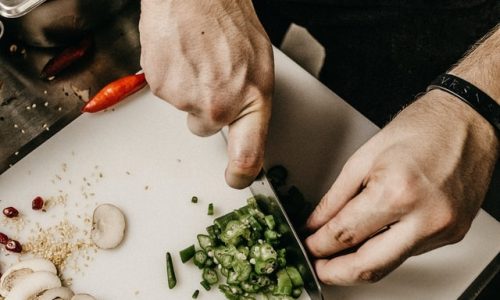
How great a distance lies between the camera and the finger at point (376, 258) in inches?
46.8

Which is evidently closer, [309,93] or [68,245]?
[68,245]

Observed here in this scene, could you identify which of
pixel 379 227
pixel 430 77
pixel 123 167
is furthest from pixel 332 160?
pixel 430 77

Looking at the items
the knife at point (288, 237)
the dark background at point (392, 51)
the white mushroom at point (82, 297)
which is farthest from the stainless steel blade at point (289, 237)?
the dark background at point (392, 51)

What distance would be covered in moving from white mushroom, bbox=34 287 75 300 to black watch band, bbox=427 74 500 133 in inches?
40.7

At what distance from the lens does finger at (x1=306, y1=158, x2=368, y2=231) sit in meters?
1.27

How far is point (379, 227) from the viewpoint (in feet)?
4.00

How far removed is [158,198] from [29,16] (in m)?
0.59

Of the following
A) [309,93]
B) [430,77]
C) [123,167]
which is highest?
[309,93]

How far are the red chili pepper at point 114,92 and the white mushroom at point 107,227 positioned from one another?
278 mm

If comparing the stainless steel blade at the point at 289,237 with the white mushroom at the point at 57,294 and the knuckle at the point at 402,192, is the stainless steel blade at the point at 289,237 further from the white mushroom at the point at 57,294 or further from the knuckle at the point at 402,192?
the white mushroom at the point at 57,294

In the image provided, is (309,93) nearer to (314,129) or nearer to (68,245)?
(314,129)

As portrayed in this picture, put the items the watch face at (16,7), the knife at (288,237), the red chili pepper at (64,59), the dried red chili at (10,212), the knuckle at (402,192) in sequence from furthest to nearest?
the red chili pepper at (64,59), the dried red chili at (10,212), the watch face at (16,7), the knife at (288,237), the knuckle at (402,192)

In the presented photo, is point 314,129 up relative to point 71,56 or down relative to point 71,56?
down

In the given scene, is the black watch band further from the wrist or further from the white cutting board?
the white cutting board
